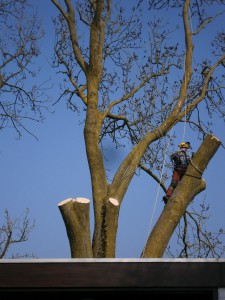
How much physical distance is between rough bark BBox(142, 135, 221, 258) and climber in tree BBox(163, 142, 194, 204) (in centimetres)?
41

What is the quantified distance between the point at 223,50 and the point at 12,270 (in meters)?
7.16

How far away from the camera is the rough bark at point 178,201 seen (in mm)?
7371

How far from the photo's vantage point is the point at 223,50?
33.8 ft

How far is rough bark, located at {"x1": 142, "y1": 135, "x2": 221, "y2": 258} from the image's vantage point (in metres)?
7.37

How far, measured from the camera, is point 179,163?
793 centimetres

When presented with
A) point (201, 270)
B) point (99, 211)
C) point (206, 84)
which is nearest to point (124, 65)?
point (206, 84)

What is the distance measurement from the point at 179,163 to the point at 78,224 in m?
1.77

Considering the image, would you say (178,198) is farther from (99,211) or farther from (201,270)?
(201,270)

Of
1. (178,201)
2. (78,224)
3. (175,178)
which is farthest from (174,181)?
(78,224)

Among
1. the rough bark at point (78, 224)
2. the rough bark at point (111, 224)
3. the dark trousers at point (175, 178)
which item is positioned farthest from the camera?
the dark trousers at point (175, 178)

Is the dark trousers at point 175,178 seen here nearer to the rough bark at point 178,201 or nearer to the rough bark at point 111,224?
the rough bark at point 178,201

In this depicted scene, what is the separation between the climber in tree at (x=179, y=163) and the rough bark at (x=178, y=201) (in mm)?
414

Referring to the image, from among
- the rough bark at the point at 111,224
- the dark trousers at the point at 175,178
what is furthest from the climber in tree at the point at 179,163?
the rough bark at the point at 111,224

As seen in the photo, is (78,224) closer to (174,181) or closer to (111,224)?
(111,224)
